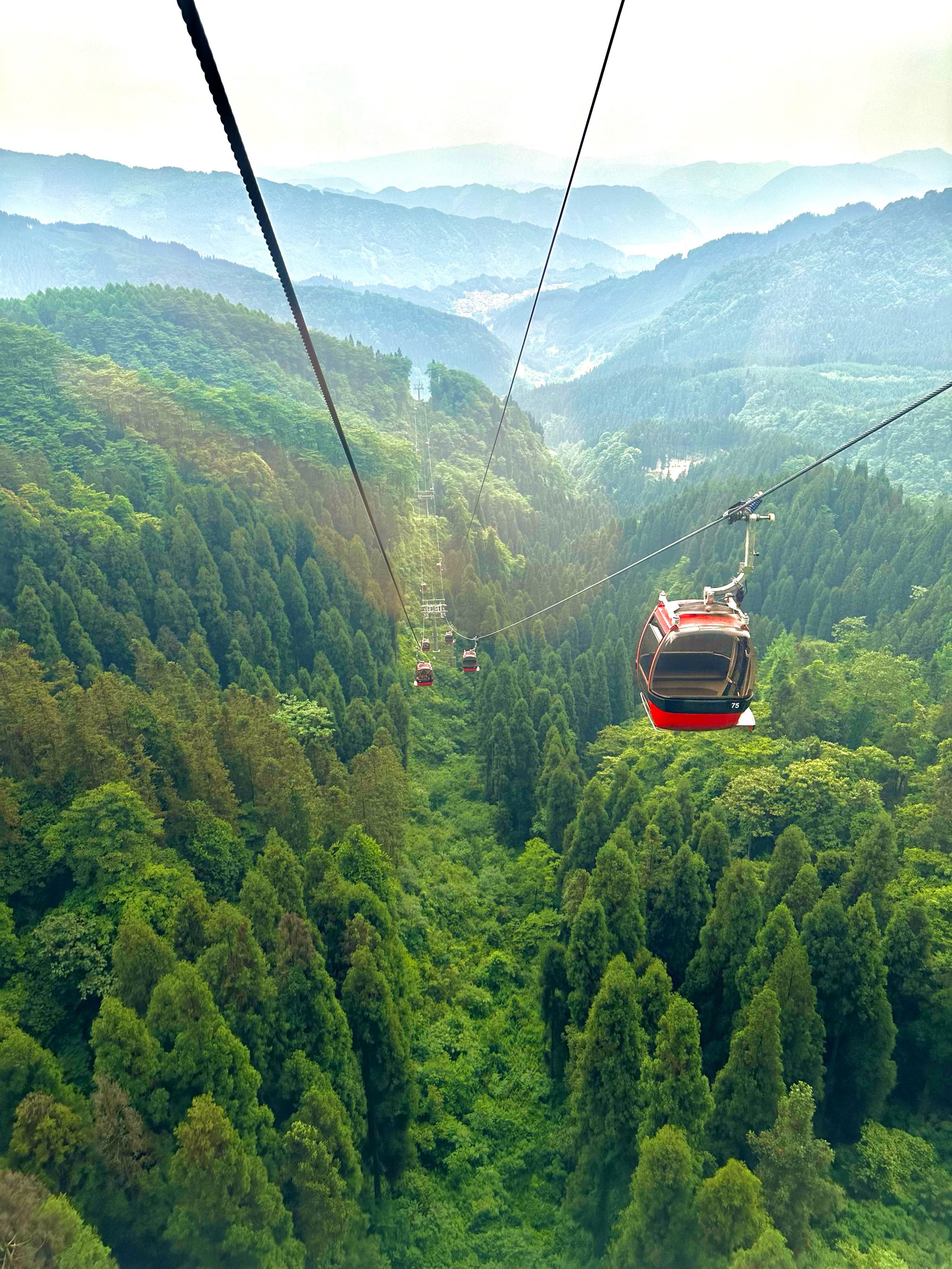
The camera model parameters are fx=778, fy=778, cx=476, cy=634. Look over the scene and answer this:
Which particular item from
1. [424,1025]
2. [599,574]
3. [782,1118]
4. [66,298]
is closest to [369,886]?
[424,1025]

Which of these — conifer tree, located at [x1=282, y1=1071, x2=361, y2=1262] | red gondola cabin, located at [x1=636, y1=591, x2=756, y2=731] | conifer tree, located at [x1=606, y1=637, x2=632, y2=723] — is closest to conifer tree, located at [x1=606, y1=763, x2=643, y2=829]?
conifer tree, located at [x1=606, y1=637, x2=632, y2=723]

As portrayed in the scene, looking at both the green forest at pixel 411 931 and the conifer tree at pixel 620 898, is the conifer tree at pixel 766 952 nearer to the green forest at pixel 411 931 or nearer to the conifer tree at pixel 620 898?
the green forest at pixel 411 931

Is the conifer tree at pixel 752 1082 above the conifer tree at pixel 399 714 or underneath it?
underneath

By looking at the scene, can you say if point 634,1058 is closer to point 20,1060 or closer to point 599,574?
point 20,1060

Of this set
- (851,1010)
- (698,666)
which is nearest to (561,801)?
(851,1010)

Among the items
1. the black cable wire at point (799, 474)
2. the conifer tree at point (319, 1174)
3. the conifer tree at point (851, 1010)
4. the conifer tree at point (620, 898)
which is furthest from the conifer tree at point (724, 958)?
the conifer tree at point (319, 1174)
